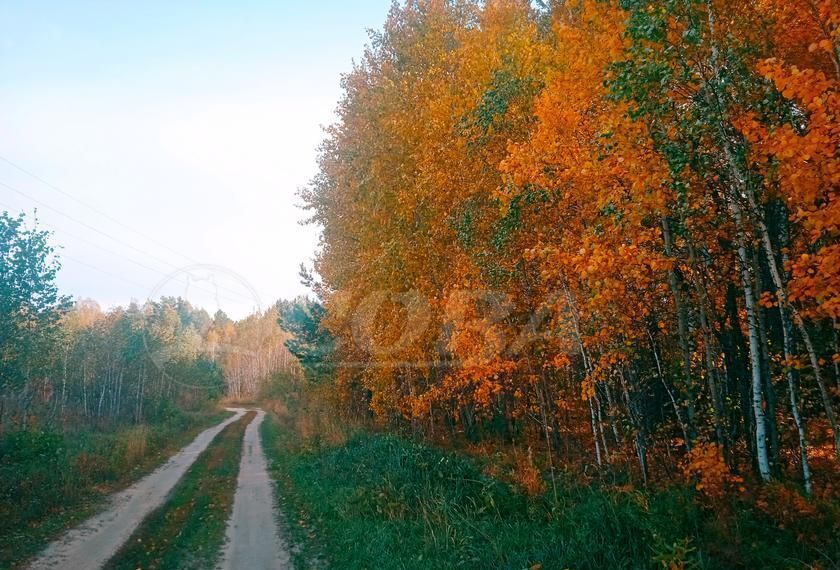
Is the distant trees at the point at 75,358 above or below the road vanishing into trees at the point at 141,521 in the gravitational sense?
above

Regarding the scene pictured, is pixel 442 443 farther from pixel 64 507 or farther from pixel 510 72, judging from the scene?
pixel 510 72

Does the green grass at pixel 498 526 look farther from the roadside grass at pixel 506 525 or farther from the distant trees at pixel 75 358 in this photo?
the distant trees at pixel 75 358

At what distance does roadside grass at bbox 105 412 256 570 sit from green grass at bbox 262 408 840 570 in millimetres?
1634

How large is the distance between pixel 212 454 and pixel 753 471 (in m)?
21.3

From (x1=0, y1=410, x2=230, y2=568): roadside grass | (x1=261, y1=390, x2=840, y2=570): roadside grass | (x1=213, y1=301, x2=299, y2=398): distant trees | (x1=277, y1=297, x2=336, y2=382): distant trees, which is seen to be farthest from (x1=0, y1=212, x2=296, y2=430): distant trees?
(x1=213, y1=301, x2=299, y2=398): distant trees

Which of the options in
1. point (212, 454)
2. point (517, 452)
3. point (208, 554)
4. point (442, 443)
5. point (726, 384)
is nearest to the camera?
point (208, 554)

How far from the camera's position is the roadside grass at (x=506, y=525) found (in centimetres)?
549

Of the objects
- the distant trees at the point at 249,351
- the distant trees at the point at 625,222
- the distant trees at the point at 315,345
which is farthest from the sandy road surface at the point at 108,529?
the distant trees at the point at 249,351

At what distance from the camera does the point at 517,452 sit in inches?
532

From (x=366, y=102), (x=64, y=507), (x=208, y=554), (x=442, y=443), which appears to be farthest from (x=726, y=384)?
(x=64, y=507)

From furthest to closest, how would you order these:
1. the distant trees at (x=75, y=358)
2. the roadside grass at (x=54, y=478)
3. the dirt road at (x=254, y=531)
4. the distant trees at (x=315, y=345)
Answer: the distant trees at (x=315, y=345) → the distant trees at (x=75, y=358) → the roadside grass at (x=54, y=478) → the dirt road at (x=254, y=531)

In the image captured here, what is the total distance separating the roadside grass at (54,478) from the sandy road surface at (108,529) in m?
0.35

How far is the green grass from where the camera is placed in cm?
554

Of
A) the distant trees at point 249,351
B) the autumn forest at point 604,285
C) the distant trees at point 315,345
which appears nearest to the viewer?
the autumn forest at point 604,285
